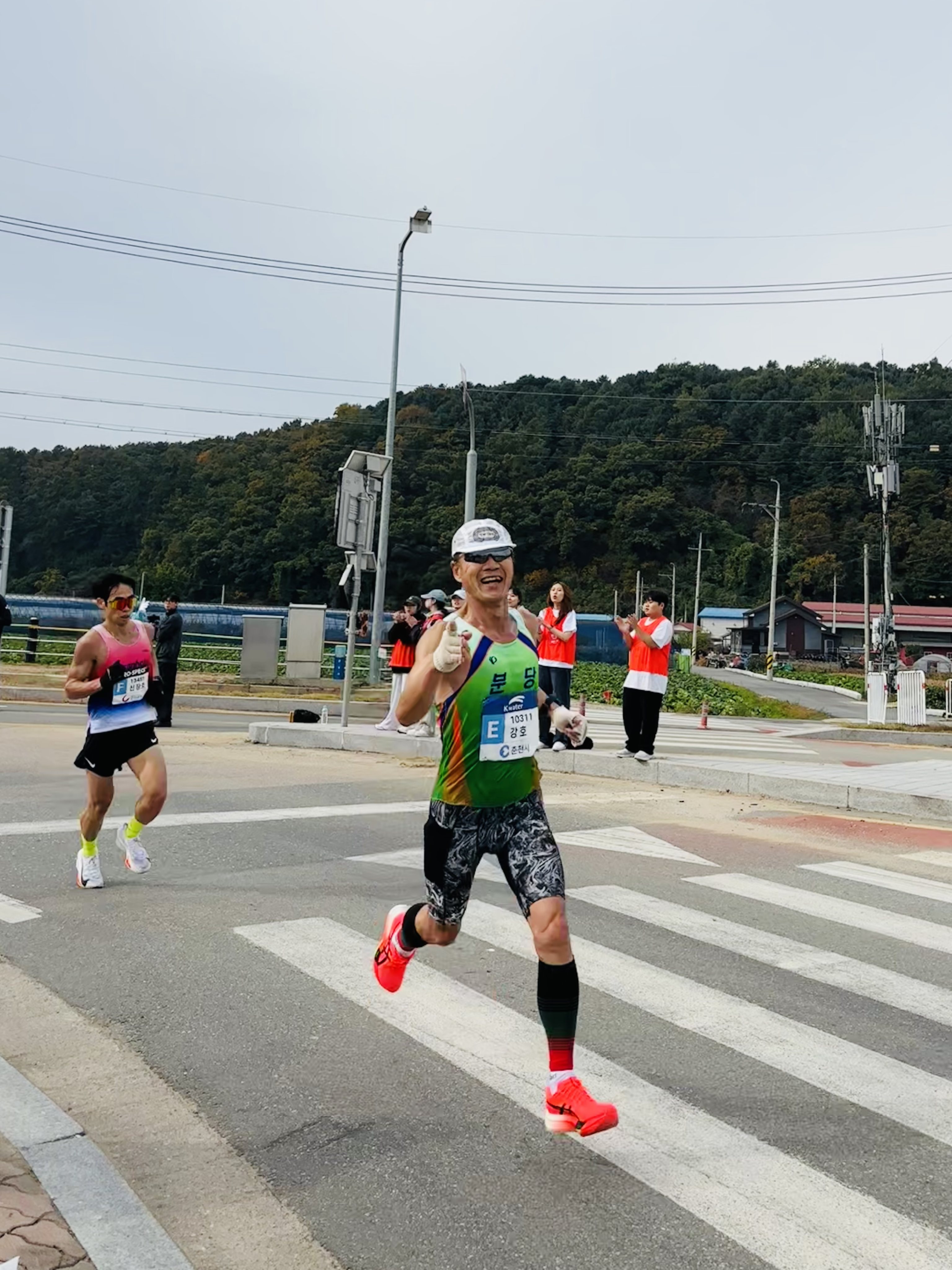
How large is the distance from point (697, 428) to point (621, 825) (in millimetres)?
100893

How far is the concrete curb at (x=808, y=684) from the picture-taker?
144ft

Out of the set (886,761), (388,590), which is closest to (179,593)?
(388,590)

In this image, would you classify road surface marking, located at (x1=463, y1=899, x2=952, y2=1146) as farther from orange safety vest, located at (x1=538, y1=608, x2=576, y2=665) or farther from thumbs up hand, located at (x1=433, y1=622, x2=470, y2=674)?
orange safety vest, located at (x1=538, y1=608, x2=576, y2=665)

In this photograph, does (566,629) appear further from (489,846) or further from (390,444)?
(390,444)

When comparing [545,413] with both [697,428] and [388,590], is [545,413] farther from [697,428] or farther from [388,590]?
[388,590]

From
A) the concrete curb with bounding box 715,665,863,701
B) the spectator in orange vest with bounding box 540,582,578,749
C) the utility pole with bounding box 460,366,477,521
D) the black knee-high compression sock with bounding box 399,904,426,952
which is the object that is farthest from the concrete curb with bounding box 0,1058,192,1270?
the concrete curb with bounding box 715,665,863,701

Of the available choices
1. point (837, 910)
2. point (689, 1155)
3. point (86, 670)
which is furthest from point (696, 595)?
point (689, 1155)

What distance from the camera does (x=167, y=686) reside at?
1756 cm

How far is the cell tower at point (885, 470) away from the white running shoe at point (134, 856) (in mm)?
32817

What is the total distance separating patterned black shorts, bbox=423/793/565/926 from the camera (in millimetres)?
3770

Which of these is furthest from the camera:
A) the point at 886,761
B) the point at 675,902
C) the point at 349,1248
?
the point at 886,761

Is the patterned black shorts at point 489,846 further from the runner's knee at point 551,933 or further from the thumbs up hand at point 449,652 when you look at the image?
the thumbs up hand at point 449,652

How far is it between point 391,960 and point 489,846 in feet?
2.52

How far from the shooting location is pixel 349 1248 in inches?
112
